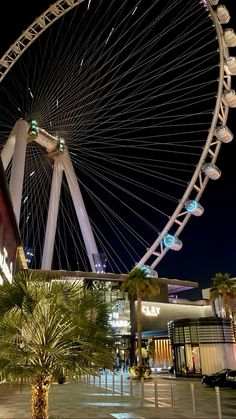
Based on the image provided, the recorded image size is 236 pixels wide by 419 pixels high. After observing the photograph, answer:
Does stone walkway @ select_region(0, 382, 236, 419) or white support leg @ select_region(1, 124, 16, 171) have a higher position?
white support leg @ select_region(1, 124, 16, 171)

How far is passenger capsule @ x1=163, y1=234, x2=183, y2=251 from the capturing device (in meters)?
43.8

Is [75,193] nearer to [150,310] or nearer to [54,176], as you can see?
[54,176]

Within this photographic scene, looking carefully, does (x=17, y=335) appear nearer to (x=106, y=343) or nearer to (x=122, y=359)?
(x=106, y=343)

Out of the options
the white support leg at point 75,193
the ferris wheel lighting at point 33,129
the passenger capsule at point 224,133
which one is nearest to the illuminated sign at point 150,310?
the white support leg at point 75,193

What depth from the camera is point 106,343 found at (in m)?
9.79

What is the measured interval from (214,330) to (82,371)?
27318 millimetres

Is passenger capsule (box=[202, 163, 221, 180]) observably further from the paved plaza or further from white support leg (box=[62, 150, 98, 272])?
the paved plaza

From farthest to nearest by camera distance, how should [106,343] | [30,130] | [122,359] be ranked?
1. [122,359]
2. [30,130]
3. [106,343]

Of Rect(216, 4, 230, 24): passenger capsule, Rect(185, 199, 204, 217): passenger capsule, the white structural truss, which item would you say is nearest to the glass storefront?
Rect(185, 199, 204, 217): passenger capsule

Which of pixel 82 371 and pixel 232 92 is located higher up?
pixel 232 92

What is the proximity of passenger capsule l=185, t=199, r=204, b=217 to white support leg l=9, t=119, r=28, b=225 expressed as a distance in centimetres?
1752

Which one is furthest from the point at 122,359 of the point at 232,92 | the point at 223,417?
the point at 223,417

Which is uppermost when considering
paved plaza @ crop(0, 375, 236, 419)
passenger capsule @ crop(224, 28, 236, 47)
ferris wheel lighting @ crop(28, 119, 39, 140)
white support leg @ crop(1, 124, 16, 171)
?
passenger capsule @ crop(224, 28, 236, 47)

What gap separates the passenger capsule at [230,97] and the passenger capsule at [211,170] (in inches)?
217
